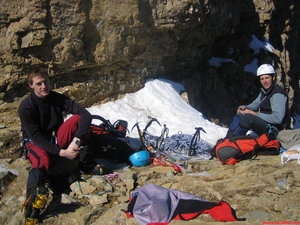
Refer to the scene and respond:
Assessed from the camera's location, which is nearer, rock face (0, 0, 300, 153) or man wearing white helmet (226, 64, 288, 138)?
man wearing white helmet (226, 64, 288, 138)

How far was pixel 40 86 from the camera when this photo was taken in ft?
12.6

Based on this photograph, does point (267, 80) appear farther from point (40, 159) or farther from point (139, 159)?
point (40, 159)

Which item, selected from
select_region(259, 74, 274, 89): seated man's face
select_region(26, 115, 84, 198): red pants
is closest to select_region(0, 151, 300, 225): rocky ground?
select_region(26, 115, 84, 198): red pants

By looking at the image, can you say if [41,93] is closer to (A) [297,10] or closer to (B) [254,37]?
(B) [254,37]

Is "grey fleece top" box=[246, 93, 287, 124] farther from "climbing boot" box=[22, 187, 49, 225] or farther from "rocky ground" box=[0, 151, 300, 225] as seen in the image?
"climbing boot" box=[22, 187, 49, 225]

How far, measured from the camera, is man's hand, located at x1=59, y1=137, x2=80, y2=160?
3.81m

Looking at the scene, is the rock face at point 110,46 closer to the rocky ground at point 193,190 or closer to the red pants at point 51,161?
the red pants at point 51,161

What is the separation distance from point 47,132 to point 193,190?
2.18 m

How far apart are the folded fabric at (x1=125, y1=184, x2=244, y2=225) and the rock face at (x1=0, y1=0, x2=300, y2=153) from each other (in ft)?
11.2

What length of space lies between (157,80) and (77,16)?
11.2ft

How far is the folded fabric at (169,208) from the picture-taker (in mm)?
3023

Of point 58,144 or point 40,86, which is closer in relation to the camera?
point 40,86

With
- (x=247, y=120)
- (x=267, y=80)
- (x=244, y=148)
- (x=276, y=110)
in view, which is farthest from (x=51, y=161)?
(x=267, y=80)

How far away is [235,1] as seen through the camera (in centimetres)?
1373
